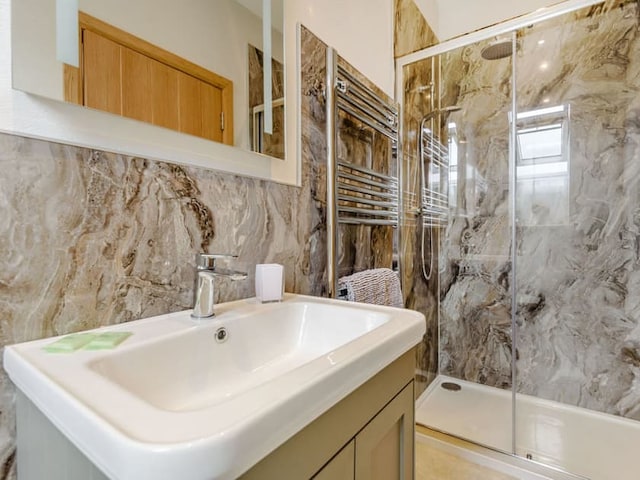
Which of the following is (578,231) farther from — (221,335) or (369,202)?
(221,335)

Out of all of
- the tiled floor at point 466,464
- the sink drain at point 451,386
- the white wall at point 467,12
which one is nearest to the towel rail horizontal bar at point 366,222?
the tiled floor at point 466,464

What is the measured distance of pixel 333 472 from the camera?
1.69ft

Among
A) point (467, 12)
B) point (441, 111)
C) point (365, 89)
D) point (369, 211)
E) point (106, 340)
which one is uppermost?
point (467, 12)

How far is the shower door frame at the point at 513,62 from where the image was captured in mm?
1709

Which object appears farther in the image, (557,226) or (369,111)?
(557,226)

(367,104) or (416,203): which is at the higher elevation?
(367,104)

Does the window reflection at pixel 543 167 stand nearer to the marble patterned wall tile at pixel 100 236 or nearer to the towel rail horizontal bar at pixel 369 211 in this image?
A: the towel rail horizontal bar at pixel 369 211

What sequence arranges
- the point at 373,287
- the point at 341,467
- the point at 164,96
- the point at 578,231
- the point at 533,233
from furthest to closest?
the point at 533,233
the point at 578,231
the point at 373,287
the point at 164,96
the point at 341,467

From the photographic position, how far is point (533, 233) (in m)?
2.12

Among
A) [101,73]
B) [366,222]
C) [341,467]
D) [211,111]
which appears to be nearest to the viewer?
[341,467]

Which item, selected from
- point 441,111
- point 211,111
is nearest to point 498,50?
point 441,111

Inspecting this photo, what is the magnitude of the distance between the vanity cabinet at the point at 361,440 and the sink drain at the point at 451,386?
5.17ft

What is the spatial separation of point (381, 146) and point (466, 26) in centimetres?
141

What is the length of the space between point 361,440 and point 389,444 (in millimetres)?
175
